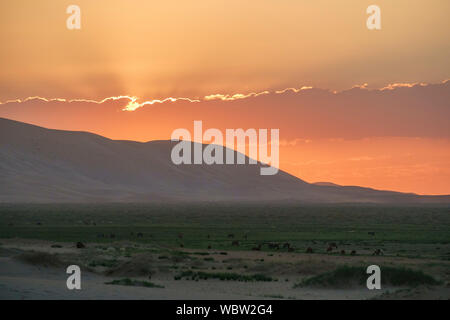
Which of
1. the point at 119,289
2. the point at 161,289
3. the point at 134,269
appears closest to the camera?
the point at 119,289

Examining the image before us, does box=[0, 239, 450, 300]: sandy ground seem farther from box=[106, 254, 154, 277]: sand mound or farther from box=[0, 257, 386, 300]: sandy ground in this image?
box=[106, 254, 154, 277]: sand mound

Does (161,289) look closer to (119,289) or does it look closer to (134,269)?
(119,289)

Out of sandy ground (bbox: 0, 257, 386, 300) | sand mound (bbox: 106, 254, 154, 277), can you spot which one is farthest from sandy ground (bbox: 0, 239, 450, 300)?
sand mound (bbox: 106, 254, 154, 277)

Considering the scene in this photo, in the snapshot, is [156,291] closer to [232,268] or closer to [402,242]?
[232,268]

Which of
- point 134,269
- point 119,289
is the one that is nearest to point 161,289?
point 119,289

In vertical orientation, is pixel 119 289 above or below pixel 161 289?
above

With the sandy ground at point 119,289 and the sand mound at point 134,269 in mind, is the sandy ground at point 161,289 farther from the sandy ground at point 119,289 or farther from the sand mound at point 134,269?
the sand mound at point 134,269

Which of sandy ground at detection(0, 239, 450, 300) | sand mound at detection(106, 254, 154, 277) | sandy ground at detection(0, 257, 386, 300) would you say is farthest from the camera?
sand mound at detection(106, 254, 154, 277)

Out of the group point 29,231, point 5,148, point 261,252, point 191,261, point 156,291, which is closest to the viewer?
point 156,291

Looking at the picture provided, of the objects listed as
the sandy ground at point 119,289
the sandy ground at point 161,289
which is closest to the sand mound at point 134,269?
the sandy ground at point 161,289

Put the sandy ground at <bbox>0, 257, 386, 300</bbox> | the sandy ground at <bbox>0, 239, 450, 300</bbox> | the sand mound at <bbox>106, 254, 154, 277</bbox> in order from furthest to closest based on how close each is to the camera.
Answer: the sand mound at <bbox>106, 254, 154, 277</bbox>, the sandy ground at <bbox>0, 239, 450, 300</bbox>, the sandy ground at <bbox>0, 257, 386, 300</bbox>
